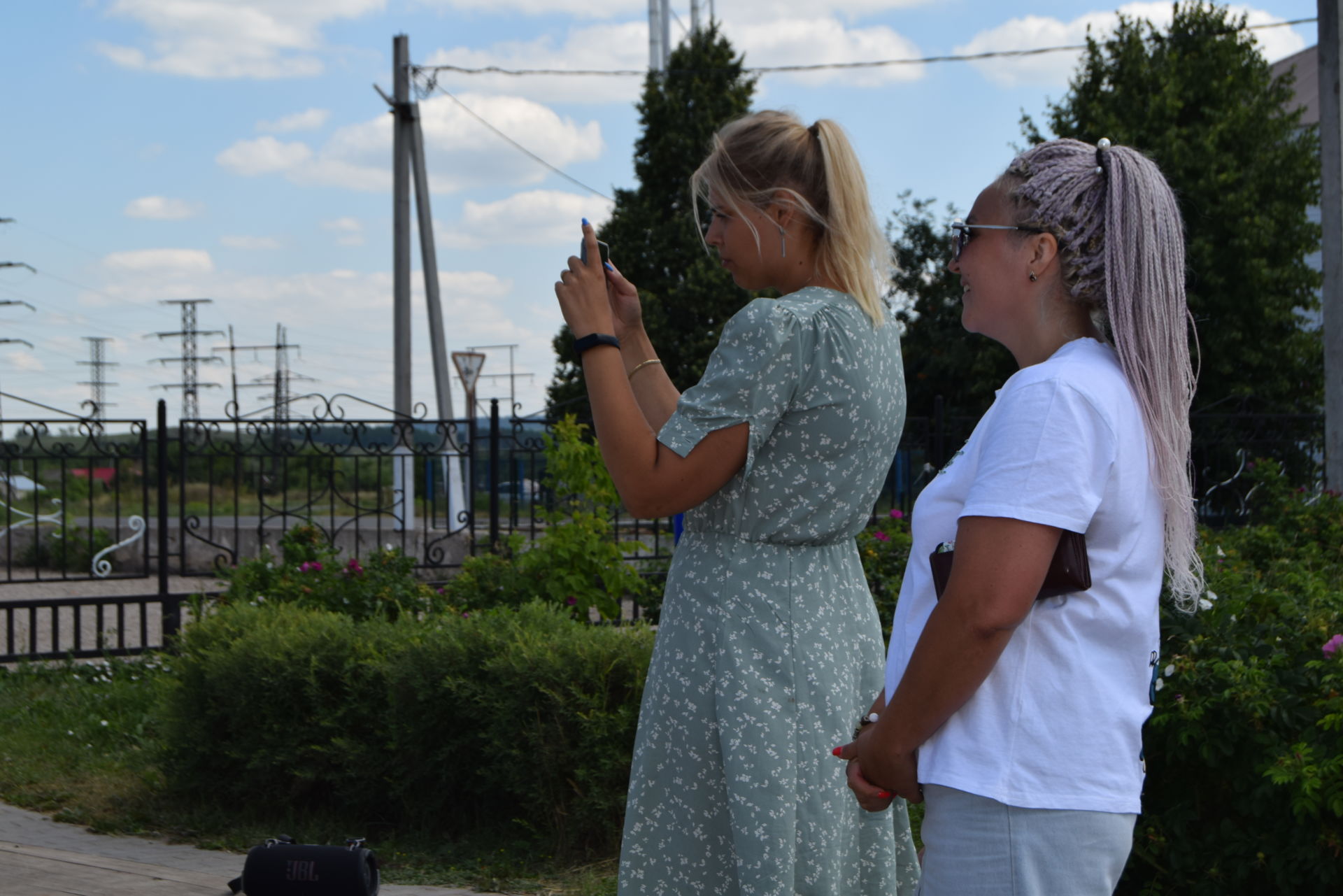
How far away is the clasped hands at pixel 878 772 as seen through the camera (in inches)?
59.0

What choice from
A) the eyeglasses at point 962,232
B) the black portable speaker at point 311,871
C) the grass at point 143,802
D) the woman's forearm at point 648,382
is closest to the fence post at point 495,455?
the grass at point 143,802

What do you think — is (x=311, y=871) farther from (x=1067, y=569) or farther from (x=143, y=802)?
(x=1067, y=569)

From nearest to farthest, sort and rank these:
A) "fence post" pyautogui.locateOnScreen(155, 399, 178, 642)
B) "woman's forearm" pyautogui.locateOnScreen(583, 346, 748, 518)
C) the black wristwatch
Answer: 1. "woman's forearm" pyautogui.locateOnScreen(583, 346, 748, 518)
2. the black wristwatch
3. "fence post" pyautogui.locateOnScreen(155, 399, 178, 642)

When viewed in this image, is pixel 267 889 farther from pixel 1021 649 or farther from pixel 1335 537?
pixel 1335 537

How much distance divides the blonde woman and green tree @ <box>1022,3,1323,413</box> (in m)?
14.2

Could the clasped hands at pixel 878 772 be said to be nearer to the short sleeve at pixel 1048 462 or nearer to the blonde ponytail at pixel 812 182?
the short sleeve at pixel 1048 462

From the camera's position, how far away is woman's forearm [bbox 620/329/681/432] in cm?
Result: 225

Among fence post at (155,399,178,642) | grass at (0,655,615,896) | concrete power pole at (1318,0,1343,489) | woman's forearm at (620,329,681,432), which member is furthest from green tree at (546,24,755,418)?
woman's forearm at (620,329,681,432)

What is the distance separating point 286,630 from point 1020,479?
412 centimetres

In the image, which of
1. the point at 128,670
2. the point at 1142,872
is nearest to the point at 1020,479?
the point at 1142,872

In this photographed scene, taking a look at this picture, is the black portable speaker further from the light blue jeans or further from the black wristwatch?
the light blue jeans

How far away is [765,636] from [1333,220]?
7287 millimetres

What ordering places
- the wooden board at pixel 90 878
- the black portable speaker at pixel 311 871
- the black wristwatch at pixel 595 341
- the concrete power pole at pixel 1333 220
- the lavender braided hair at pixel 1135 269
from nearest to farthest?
the lavender braided hair at pixel 1135 269, the black wristwatch at pixel 595 341, the black portable speaker at pixel 311 871, the wooden board at pixel 90 878, the concrete power pole at pixel 1333 220

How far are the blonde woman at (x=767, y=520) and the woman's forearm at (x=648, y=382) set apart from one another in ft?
0.76
